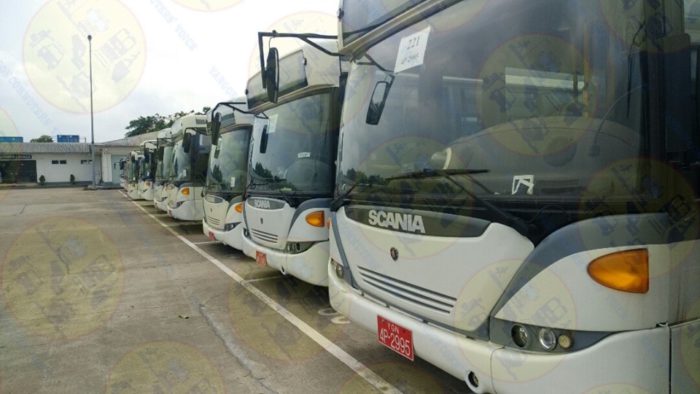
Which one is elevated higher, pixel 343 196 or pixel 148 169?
pixel 148 169

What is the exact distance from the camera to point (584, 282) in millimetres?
2133

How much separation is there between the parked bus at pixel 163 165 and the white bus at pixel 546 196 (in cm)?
1340

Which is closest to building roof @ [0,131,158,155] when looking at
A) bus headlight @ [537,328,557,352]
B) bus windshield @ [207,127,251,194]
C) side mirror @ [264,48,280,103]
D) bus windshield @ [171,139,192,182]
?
bus windshield @ [171,139,192,182]

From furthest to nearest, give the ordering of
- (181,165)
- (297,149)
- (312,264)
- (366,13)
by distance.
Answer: (181,165), (297,149), (312,264), (366,13)

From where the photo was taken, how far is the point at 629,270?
2092 millimetres

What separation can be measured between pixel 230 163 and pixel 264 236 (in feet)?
10.8

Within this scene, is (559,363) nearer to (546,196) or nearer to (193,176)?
(546,196)

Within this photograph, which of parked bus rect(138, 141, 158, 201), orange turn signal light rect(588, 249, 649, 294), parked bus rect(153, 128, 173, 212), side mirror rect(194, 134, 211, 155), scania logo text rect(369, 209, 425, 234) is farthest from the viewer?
parked bus rect(138, 141, 158, 201)

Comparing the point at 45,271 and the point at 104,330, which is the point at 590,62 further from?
the point at 45,271

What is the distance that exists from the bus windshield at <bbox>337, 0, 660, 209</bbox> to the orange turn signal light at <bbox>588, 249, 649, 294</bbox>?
277 millimetres

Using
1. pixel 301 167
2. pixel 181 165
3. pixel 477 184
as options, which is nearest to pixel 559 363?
pixel 477 184
